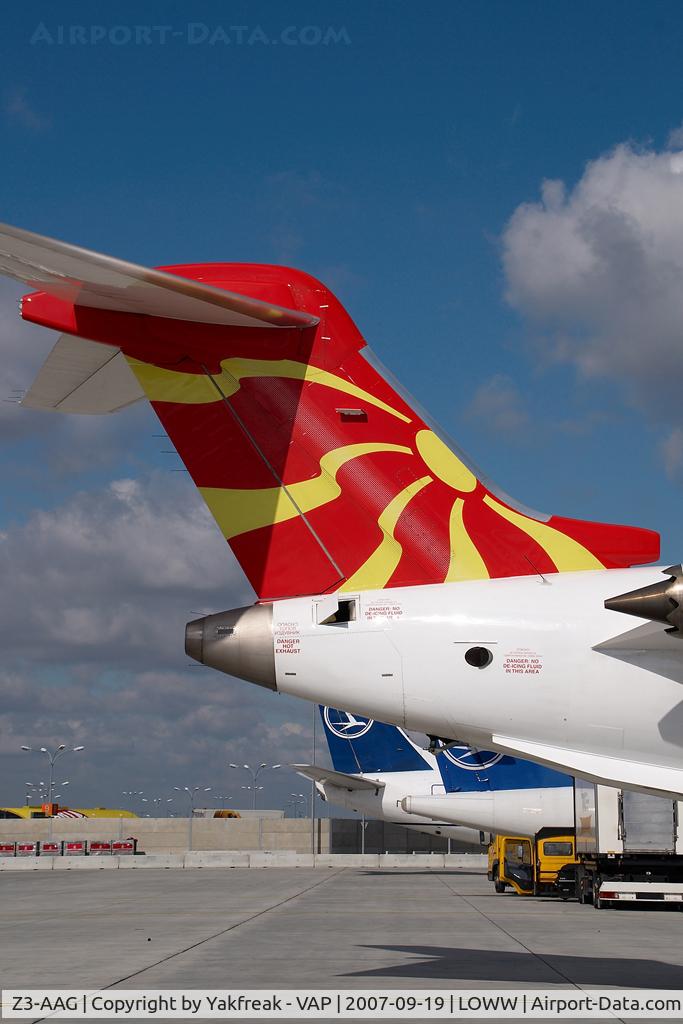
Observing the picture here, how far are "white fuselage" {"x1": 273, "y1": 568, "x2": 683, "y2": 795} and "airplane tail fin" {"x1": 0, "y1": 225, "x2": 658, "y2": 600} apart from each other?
1.59ft

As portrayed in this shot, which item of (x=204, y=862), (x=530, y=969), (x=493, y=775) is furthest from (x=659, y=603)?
(x=204, y=862)

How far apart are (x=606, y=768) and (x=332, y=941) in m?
8.39

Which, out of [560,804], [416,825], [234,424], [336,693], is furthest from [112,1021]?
[416,825]

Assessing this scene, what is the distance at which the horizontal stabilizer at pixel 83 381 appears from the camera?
1038 cm

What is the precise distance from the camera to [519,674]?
967 cm

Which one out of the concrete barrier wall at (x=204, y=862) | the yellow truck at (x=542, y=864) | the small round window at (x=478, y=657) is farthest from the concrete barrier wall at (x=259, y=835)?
the small round window at (x=478, y=657)

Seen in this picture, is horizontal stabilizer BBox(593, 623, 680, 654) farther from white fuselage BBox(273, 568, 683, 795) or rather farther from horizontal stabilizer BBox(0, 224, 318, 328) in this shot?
horizontal stabilizer BBox(0, 224, 318, 328)

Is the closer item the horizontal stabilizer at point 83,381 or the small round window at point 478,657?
the small round window at point 478,657

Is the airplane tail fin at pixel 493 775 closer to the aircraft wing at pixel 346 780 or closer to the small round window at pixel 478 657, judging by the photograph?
the aircraft wing at pixel 346 780

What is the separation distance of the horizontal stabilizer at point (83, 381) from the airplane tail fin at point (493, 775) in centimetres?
2462

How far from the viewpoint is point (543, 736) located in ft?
31.8

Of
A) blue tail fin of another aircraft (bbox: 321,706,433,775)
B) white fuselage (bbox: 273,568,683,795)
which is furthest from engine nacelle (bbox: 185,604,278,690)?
blue tail fin of another aircraft (bbox: 321,706,433,775)

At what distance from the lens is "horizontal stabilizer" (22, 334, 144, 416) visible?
10375 millimetres

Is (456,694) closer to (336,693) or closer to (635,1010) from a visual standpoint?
Answer: (336,693)
